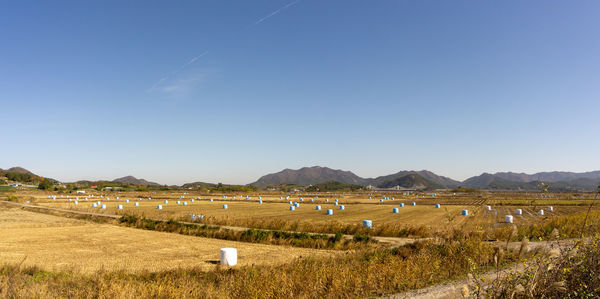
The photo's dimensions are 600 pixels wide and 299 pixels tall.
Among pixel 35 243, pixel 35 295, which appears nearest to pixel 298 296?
pixel 35 295

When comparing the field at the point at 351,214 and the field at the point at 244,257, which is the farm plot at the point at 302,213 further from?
the field at the point at 244,257

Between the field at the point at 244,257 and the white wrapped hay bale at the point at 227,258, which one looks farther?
the white wrapped hay bale at the point at 227,258

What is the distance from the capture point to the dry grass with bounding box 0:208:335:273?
692 inches

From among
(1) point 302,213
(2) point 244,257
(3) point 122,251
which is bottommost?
(1) point 302,213

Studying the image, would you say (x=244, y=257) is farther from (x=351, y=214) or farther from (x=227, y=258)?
(x=351, y=214)

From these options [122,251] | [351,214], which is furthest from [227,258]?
[351,214]

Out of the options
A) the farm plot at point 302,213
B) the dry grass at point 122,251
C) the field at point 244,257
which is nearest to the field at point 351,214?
the farm plot at point 302,213

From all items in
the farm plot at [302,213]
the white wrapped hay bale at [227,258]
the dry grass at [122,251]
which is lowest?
the farm plot at [302,213]

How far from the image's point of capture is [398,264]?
13094mm

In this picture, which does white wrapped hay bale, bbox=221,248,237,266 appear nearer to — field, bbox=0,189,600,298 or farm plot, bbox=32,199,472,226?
field, bbox=0,189,600,298

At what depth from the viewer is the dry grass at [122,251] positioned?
1758cm

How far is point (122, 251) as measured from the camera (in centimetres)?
2167

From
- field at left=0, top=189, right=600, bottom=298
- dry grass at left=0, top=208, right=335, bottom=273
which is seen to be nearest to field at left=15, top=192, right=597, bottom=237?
field at left=0, top=189, right=600, bottom=298

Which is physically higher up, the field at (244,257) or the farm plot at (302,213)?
the field at (244,257)
